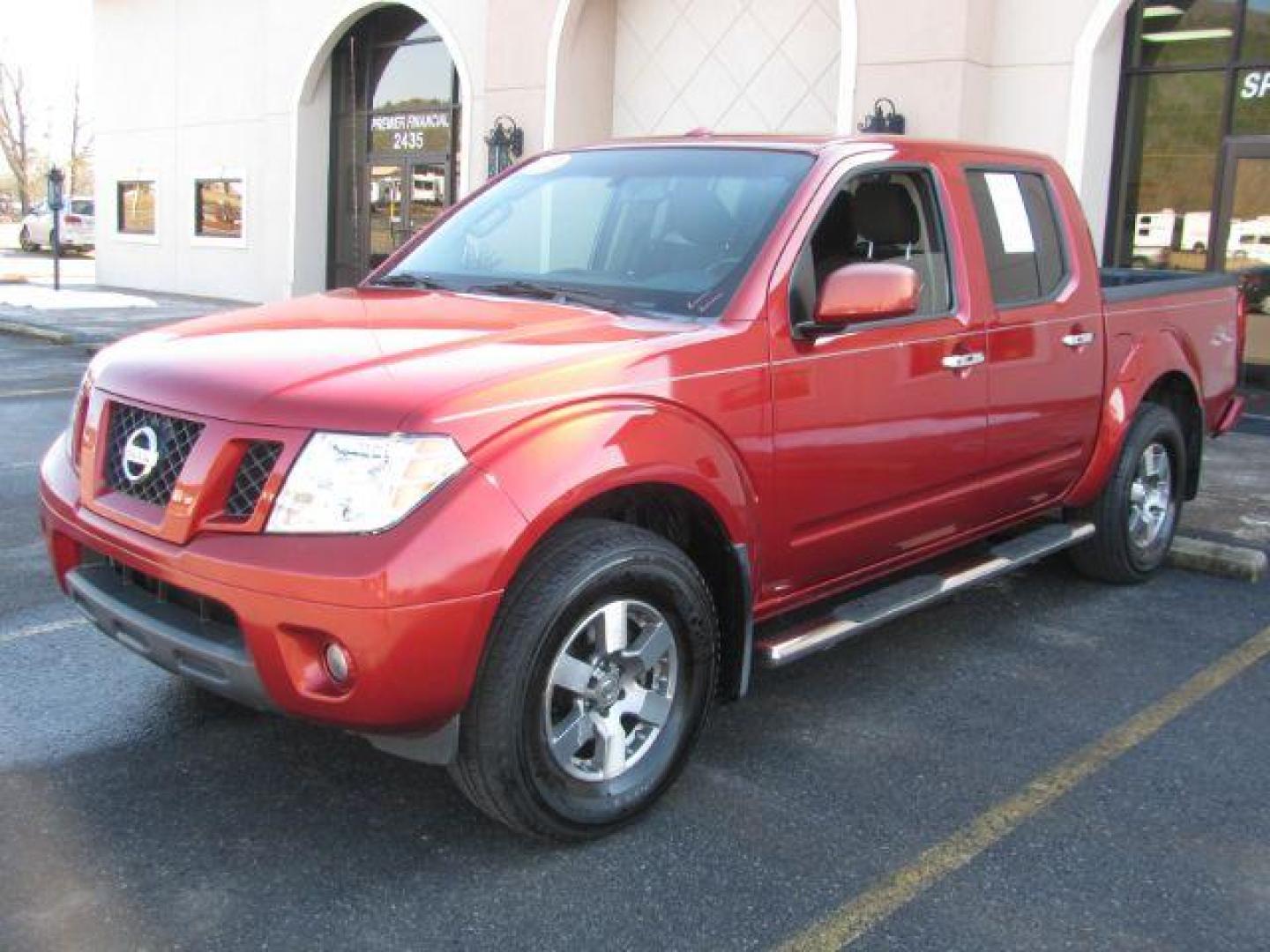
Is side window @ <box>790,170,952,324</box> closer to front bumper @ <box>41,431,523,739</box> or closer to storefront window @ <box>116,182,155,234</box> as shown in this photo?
front bumper @ <box>41,431,523,739</box>

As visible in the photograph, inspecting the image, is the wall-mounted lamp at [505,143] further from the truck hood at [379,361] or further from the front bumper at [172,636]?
the front bumper at [172,636]

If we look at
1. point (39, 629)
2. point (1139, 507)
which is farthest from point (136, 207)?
point (1139, 507)

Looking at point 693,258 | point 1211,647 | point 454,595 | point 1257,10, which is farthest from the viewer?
point 1257,10

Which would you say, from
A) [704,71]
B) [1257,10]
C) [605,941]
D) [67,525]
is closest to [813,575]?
[605,941]

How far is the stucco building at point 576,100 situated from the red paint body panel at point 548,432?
791 centimetres

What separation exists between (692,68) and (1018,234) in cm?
1098

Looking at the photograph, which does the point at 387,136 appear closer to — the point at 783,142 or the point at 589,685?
the point at 783,142

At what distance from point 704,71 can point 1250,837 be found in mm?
12975

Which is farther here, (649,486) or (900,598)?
(900,598)

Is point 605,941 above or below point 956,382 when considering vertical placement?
below

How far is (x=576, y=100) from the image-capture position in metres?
15.8

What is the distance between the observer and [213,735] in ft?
13.3

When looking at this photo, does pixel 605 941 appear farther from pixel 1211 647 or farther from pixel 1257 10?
pixel 1257 10

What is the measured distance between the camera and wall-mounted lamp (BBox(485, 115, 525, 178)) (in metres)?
16.1
